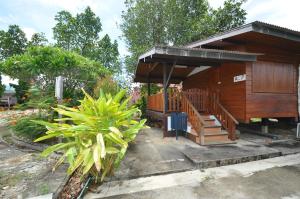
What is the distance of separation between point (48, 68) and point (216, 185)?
25.9 ft

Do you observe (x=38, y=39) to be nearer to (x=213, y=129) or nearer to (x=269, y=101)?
(x=213, y=129)

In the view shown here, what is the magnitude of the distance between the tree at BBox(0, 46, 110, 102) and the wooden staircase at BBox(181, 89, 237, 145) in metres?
5.15

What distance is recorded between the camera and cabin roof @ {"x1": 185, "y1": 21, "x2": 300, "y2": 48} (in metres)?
5.97

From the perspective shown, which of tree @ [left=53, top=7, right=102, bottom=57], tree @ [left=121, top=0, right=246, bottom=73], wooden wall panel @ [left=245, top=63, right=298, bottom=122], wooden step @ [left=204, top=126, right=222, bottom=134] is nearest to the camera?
wooden step @ [left=204, top=126, right=222, bottom=134]

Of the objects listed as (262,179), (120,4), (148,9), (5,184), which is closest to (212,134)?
(262,179)

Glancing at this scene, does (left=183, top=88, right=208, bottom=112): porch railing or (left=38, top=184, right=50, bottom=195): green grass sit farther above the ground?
(left=183, top=88, right=208, bottom=112): porch railing

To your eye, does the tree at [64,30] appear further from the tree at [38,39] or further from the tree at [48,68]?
the tree at [48,68]

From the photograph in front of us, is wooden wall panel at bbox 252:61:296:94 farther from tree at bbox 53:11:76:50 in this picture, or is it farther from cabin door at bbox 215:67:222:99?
tree at bbox 53:11:76:50

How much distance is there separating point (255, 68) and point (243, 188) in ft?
16.3

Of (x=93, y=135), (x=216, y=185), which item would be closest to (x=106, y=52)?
(x=93, y=135)

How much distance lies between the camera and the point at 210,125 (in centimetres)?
660

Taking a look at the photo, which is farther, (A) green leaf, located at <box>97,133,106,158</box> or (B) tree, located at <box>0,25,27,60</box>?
(B) tree, located at <box>0,25,27,60</box>

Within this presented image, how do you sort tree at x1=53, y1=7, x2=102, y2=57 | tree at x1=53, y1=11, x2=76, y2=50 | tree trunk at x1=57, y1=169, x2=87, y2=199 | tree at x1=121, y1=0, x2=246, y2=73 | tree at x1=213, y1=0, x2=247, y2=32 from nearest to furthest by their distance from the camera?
1. tree trunk at x1=57, y1=169, x2=87, y2=199
2. tree at x1=213, y1=0, x2=247, y2=32
3. tree at x1=121, y1=0, x2=246, y2=73
4. tree at x1=53, y1=11, x2=76, y2=50
5. tree at x1=53, y1=7, x2=102, y2=57

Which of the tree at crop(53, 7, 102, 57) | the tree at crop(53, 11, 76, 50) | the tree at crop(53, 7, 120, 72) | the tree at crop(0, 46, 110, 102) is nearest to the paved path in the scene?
the tree at crop(0, 46, 110, 102)
